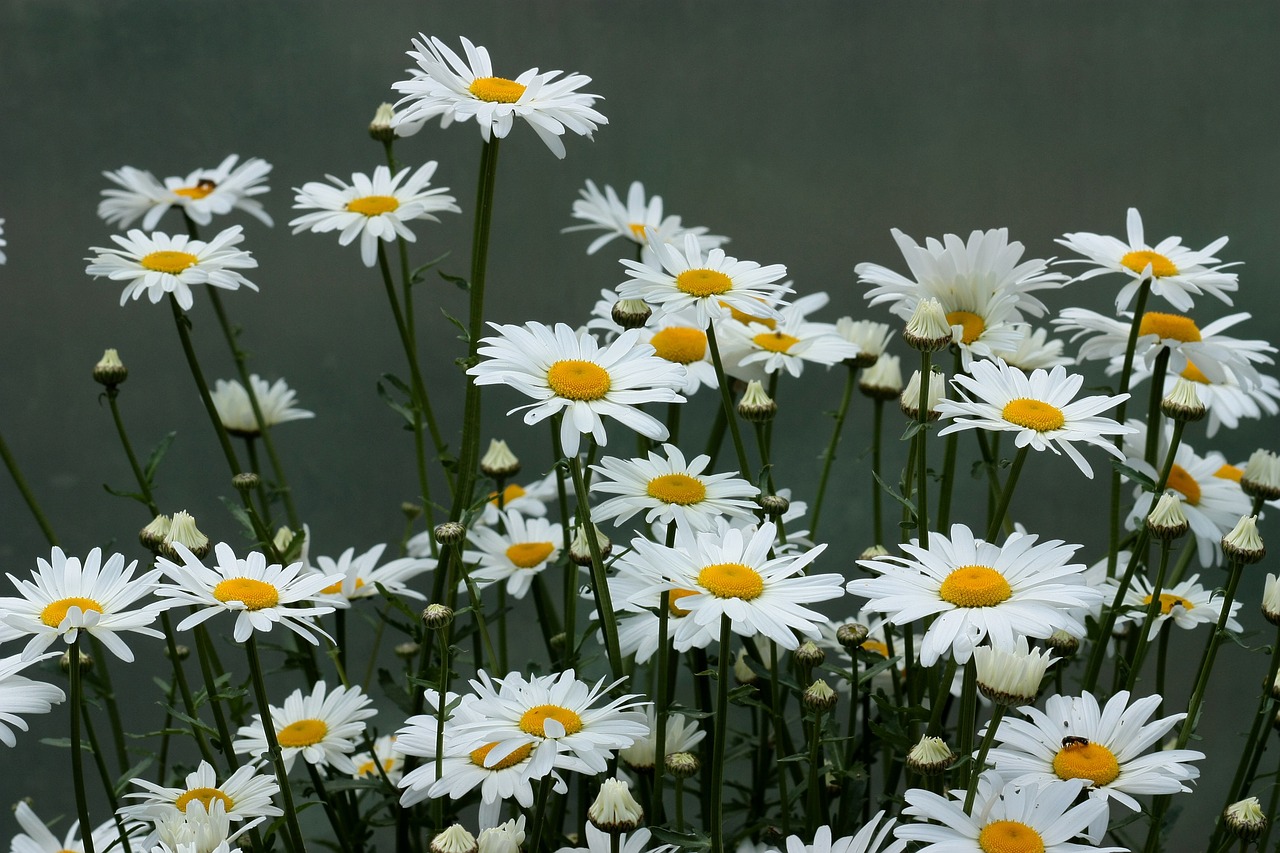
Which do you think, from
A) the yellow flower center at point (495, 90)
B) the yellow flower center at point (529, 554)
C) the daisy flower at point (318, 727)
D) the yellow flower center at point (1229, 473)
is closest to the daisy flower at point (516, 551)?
the yellow flower center at point (529, 554)

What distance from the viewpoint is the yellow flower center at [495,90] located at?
35.5 inches

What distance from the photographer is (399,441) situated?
1.81m

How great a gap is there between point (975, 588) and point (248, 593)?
0.42 metres

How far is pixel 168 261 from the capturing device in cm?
104

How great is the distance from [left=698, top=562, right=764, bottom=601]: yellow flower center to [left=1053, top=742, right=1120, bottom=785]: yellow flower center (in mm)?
200

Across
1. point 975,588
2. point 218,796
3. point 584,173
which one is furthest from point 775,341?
point 584,173

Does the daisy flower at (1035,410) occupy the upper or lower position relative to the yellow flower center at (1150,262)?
lower

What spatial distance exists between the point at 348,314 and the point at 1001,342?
1.08 metres

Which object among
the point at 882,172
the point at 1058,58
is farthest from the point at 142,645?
the point at 1058,58

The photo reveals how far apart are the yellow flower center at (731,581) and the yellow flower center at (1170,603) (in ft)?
1.32

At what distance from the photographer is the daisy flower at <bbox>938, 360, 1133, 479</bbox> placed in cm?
76

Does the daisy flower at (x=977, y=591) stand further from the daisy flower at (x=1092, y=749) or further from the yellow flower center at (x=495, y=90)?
the yellow flower center at (x=495, y=90)

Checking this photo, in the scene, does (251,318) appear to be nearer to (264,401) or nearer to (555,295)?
(555,295)

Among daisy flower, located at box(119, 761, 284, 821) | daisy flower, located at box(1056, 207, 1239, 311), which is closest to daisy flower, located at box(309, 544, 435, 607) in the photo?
daisy flower, located at box(119, 761, 284, 821)
